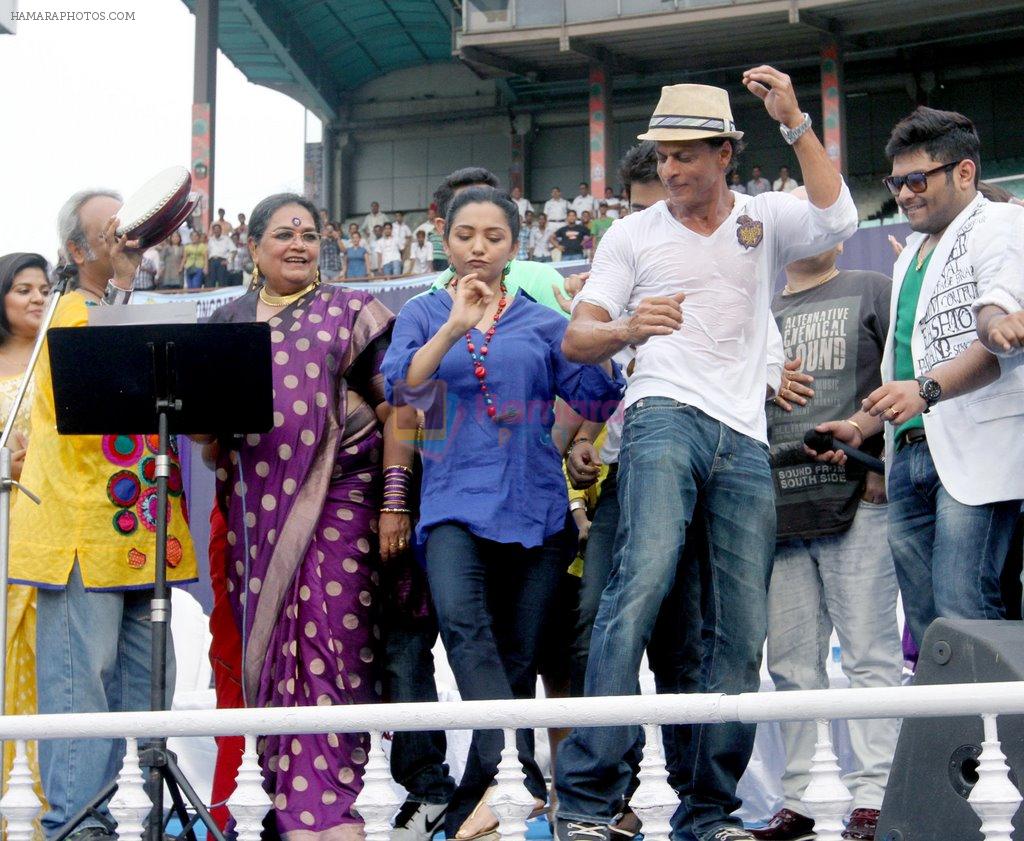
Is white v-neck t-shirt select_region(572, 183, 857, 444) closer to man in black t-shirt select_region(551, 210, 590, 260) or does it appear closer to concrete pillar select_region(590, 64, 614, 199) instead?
man in black t-shirt select_region(551, 210, 590, 260)

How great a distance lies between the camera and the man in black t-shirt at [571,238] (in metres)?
17.5

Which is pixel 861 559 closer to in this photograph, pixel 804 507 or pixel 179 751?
pixel 804 507

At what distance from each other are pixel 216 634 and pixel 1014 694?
2290 millimetres

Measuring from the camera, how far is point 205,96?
2281 centimetres

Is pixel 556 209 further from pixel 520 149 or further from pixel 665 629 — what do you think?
pixel 665 629

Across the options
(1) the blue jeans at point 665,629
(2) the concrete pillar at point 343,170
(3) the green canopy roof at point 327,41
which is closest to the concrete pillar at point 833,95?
(3) the green canopy roof at point 327,41

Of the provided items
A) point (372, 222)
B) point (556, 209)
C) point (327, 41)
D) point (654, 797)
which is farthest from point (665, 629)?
point (327, 41)

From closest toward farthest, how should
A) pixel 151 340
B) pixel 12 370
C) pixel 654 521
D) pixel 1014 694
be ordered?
pixel 1014 694 → pixel 654 521 → pixel 151 340 → pixel 12 370

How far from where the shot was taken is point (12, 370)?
14.1 feet

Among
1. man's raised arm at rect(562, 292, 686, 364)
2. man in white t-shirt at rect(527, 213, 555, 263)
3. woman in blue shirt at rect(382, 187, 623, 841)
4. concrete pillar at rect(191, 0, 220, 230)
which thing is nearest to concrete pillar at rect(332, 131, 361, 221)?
concrete pillar at rect(191, 0, 220, 230)

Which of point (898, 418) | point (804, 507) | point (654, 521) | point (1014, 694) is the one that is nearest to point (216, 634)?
point (654, 521)

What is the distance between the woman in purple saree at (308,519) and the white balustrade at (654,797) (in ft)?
3.09

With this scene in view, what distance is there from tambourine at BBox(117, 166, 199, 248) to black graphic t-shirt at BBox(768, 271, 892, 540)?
1804mm

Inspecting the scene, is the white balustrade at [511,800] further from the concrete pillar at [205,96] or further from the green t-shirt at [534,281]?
the concrete pillar at [205,96]
